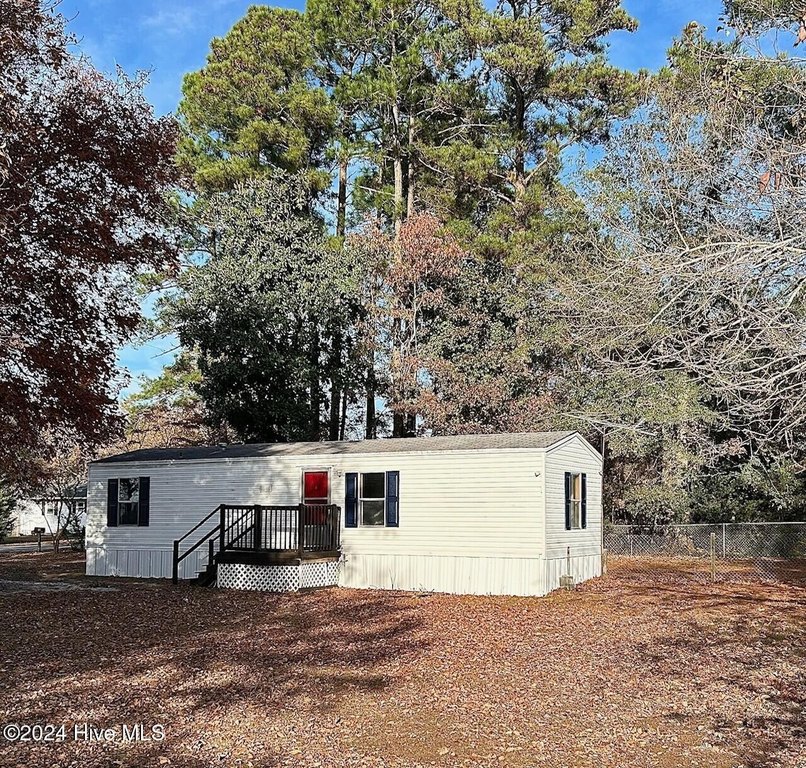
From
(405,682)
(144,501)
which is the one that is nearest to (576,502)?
(405,682)

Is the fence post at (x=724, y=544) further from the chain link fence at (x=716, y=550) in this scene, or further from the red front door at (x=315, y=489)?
the red front door at (x=315, y=489)

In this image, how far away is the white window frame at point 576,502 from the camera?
16469mm

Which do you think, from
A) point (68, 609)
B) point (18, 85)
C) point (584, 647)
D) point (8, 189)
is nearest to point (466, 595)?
point (584, 647)

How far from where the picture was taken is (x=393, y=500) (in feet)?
53.0

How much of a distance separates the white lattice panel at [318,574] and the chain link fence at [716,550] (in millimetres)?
7254

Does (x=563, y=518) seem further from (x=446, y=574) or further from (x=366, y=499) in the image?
(x=366, y=499)

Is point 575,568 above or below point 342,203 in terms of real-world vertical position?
below

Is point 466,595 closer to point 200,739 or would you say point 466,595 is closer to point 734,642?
point 734,642

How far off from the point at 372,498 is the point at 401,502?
0.72 meters

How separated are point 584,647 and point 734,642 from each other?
206 cm

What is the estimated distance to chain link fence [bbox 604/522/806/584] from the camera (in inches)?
750

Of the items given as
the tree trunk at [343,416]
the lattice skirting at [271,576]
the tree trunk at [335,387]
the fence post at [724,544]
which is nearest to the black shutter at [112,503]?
the lattice skirting at [271,576]

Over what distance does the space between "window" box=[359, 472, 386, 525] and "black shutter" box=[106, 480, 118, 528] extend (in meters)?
6.40

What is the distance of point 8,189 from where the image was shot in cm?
1092
